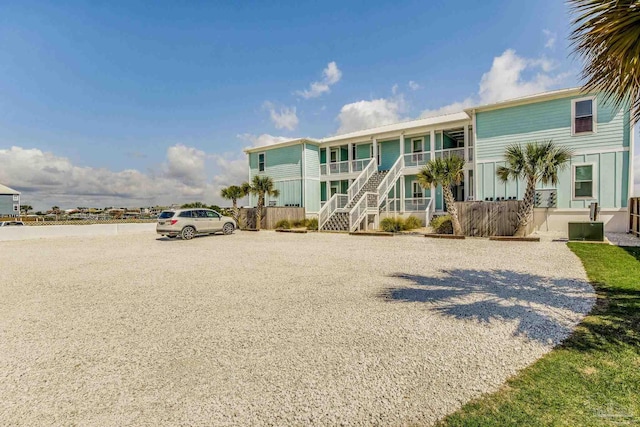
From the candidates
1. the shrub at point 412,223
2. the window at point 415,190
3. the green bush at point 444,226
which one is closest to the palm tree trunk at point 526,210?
the green bush at point 444,226

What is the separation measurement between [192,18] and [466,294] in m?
15.3

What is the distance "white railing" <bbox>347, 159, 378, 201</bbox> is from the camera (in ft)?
67.8

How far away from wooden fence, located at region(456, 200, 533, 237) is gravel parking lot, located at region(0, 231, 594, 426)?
20.8ft

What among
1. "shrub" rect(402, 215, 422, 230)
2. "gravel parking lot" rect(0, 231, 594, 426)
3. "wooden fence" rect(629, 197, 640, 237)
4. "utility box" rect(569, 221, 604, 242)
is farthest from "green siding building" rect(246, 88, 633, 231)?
"gravel parking lot" rect(0, 231, 594, 426)

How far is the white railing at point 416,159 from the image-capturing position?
21219mm

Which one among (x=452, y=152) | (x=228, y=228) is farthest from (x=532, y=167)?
(x=228, y=228)

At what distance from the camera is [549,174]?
12.4 metres

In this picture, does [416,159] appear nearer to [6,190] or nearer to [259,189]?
[259,189]

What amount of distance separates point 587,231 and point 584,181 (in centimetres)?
489

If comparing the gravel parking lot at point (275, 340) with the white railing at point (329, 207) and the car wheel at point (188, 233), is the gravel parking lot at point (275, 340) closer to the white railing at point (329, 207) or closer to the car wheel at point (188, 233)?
the car wheel at point (188, 233)

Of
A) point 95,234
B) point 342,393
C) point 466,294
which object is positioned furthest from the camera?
point 95,234

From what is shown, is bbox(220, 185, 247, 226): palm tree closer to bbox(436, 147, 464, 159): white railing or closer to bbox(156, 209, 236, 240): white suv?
bbox(156, 209, 236, 240): white suv

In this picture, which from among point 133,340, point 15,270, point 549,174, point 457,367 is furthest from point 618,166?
point 15,270

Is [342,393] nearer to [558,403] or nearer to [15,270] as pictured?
[558,403]
